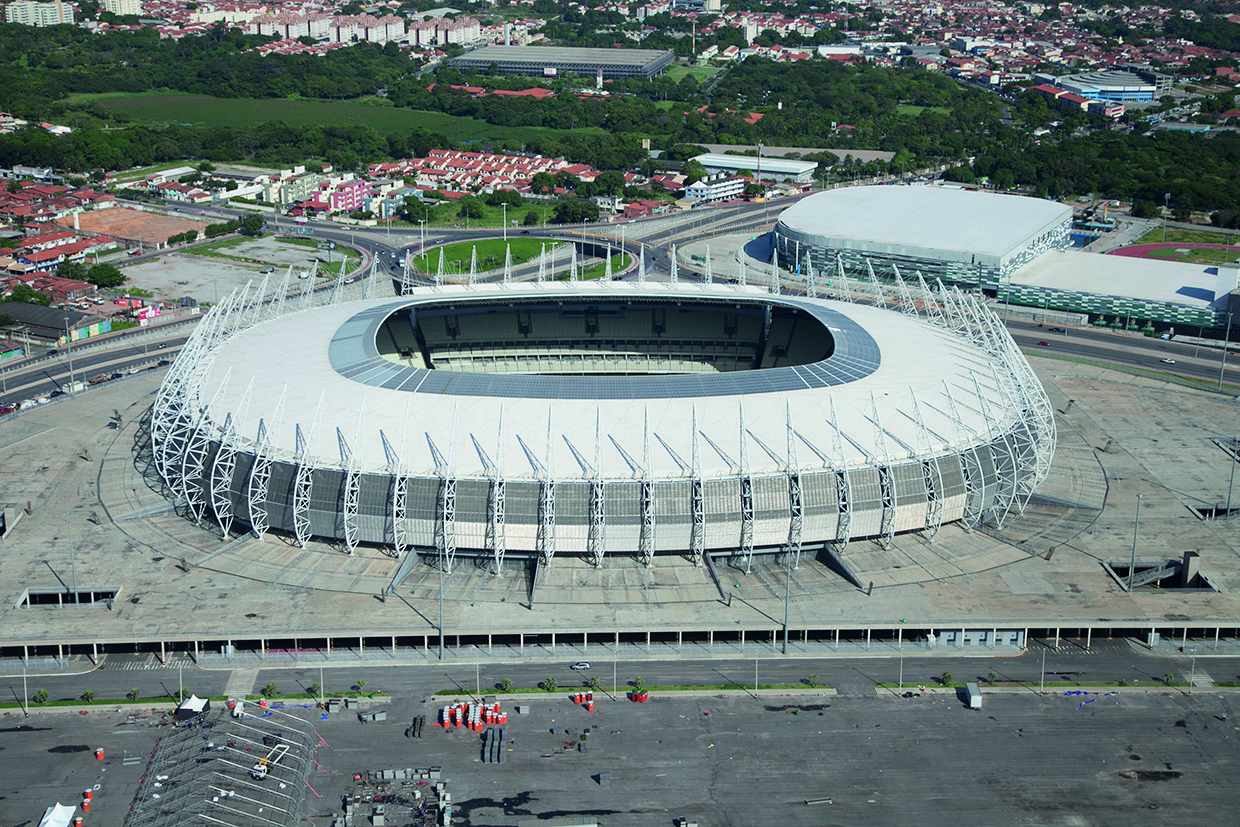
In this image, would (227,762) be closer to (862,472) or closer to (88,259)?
(862,472)

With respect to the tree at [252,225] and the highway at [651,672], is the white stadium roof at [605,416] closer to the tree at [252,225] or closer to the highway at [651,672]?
the highway at [651,672]

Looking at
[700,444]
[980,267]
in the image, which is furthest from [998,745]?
[980,267]

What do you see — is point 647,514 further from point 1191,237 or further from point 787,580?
point 1191,237

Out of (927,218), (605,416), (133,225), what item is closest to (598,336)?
(605,416)

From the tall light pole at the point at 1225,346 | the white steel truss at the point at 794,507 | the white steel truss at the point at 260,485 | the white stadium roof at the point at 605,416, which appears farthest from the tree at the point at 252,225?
the tall light pole at the point at 1225,346

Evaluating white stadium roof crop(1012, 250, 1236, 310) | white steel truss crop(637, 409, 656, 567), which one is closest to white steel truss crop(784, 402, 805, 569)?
white steel truss crop(637, 409, 656, 567)

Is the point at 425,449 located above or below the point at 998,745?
above

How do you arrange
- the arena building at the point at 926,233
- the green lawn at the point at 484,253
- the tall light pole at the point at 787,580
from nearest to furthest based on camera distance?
1. the tall light pole at the point at 787,580
2. the arena building at the point at 926,233
3. the green lawn at the point at 484,253
